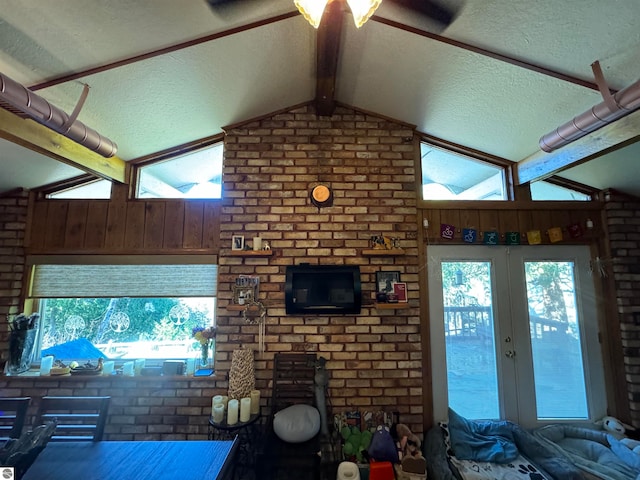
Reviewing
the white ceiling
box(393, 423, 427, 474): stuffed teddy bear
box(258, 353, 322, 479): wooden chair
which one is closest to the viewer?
the white ceiling

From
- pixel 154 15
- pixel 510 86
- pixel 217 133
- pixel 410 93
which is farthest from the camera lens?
pixel 217 133

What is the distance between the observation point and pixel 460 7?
1706 mm

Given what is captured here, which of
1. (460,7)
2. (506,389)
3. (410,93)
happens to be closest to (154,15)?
(460,7)

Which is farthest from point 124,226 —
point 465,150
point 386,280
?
point 465,150

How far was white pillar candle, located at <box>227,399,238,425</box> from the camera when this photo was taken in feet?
7.78

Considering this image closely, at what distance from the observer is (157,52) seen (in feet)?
6.40

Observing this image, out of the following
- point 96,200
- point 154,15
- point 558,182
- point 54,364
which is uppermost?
point 154,15

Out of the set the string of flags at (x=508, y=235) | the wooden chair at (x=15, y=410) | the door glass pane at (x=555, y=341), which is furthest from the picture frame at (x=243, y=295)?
the door glass pane at (x=555, y=341)

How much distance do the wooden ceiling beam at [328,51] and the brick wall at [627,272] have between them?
2.94 m

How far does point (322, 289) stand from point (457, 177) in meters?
1.81

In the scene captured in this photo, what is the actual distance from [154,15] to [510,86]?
234 cm

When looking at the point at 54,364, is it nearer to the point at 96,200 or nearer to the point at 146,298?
the point at 146,298

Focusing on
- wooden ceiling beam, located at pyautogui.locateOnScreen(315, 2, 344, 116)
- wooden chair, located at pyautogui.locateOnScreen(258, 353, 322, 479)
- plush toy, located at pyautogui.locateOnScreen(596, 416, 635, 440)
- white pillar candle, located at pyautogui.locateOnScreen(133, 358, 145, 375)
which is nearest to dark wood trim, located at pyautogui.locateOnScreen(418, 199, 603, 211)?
wooden ceiling beam, located at pyautogui.locateOnScreen(315, 2, 344, 116)

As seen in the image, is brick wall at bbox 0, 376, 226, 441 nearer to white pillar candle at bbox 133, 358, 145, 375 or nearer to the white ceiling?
white pillar candle at bbox 133, 358, 145, 375
